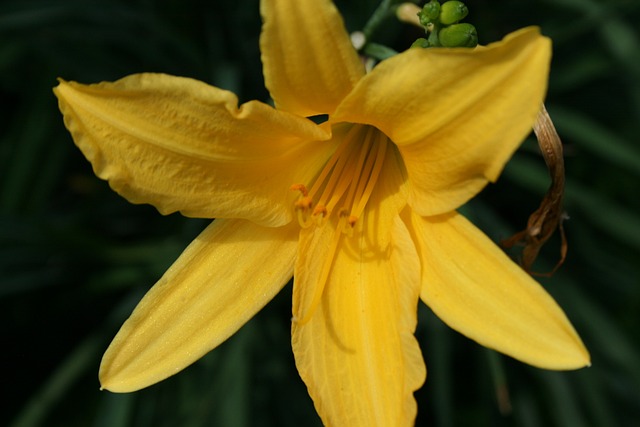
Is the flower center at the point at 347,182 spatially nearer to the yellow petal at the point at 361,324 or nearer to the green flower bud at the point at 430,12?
the yellow petal at the point at 361,324

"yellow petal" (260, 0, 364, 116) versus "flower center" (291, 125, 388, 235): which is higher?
"yellow petal" (260, 0, 364, 116)

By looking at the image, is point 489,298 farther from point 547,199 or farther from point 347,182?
point 347,182

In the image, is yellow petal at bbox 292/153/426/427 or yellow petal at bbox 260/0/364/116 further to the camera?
yellow petal at bbox 292/153/426/427

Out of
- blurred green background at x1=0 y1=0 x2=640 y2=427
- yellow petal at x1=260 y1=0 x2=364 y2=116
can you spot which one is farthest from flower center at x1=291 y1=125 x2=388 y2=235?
blurred green background at x1=0 y1=0 x2=640 y2=427

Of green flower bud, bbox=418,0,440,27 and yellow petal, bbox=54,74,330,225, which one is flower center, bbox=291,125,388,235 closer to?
yellow petal, bbox=54,74,330,225

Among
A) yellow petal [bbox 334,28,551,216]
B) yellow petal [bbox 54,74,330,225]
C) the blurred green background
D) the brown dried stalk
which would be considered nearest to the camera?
yellow petal [bbox 334,28,551,216]

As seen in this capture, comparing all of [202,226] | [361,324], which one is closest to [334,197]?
[361,324]
